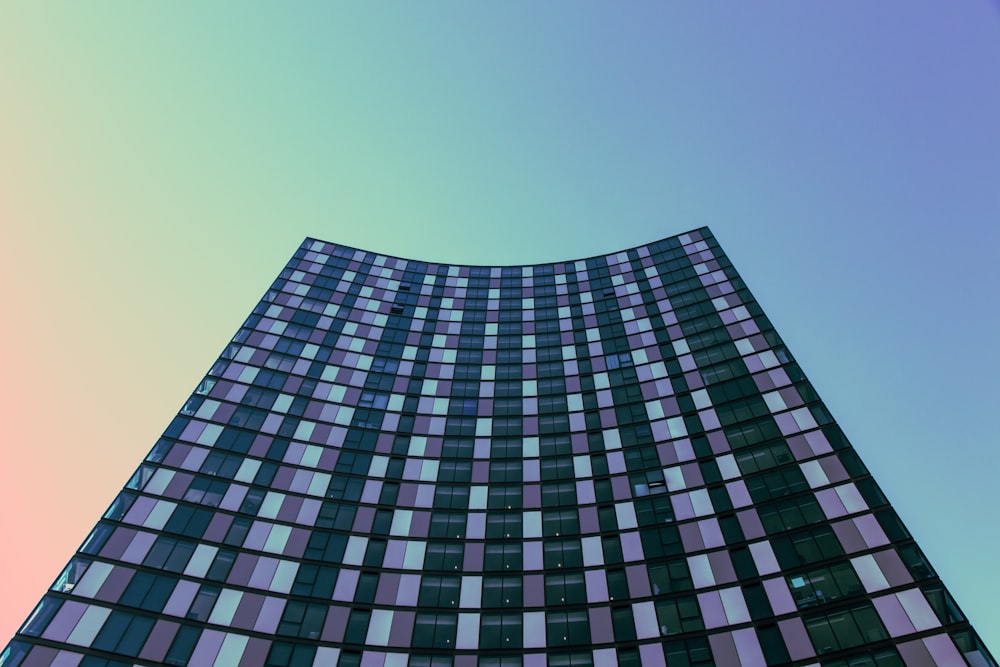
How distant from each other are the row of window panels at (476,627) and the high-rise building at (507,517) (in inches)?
5.5

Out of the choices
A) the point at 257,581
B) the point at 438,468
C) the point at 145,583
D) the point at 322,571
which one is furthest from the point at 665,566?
the point at 145,583

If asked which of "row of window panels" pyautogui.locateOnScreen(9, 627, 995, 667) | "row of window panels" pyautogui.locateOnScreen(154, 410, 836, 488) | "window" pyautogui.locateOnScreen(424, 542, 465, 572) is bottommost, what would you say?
"row of window panels" pyautogui.locateOnScreen(9, 627, 995, 667)

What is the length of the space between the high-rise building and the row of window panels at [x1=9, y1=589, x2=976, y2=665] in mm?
139

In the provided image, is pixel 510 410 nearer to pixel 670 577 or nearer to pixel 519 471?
pixel 519 471

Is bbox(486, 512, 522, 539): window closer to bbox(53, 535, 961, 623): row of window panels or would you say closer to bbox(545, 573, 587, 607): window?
bbox(53, 535, 961, 623): row of window panels

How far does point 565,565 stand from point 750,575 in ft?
42.7

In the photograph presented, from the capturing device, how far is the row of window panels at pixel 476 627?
38.2 meters

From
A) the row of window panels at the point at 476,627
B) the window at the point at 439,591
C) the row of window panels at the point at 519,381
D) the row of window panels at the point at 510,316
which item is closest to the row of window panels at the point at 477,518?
the window at the point at 439,591

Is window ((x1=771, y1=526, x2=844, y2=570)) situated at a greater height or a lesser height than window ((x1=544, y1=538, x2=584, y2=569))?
lesser

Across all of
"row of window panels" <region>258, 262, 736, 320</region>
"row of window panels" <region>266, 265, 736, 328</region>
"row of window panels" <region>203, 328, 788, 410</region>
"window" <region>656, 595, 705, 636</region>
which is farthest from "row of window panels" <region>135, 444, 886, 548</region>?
"row of window panels" <region>258, 262, 736, 320</region>

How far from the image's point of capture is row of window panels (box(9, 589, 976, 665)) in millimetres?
38156

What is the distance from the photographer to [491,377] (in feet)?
221

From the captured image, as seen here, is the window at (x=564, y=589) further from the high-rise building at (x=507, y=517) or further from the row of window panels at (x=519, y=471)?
the row of window panels at (x=519, y=471)

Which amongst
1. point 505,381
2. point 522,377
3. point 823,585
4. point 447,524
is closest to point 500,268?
point 522,377
